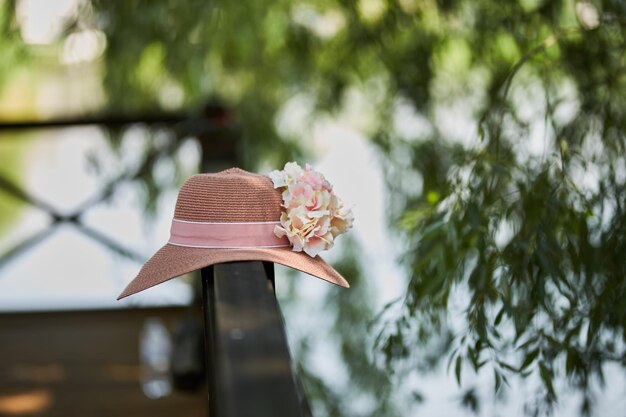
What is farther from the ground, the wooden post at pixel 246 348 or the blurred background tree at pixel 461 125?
the blurred background tree at pixel 461 125

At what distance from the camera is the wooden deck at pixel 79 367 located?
2.91 metres

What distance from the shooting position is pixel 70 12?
329 cm

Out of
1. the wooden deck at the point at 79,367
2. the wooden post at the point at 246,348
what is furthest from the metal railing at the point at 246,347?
the wooden deck at the point at 79,367

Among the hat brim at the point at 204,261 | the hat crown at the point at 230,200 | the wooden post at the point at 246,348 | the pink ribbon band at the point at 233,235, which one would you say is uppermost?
the hat crown at the point at 230,200

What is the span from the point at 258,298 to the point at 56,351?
269cm

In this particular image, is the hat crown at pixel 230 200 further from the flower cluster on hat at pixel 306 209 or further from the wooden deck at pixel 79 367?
the wooden deck at pixel 79 367

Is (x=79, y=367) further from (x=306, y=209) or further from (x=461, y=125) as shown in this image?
(x=306, y=209)

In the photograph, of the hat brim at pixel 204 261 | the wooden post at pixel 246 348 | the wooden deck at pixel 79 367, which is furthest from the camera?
the wooden deck at pixel 79 367

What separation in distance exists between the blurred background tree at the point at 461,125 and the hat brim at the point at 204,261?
582 millimetres

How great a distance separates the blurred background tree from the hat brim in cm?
58

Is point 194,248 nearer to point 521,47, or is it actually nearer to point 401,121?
point 521,47

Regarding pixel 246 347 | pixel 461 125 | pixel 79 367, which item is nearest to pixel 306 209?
pixel 246 347

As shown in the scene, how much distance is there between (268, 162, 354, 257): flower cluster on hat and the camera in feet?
3.83

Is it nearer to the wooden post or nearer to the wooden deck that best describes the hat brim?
the wooden post
